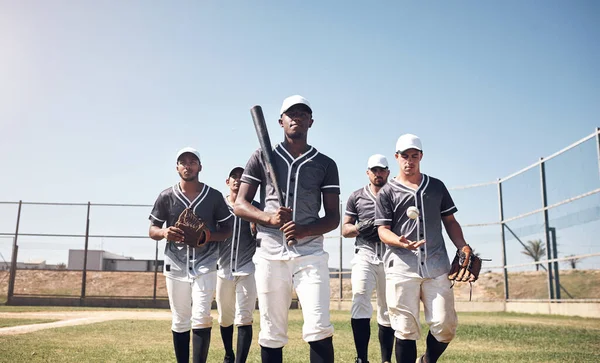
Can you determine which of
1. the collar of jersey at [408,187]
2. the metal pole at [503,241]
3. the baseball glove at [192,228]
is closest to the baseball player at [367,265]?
the collar of jersey at [408,187]

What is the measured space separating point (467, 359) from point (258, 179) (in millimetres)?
4743

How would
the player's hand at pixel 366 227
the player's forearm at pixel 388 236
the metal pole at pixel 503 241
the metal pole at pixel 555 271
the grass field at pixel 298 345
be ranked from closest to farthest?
the player's forearm at pixel 388 236, the player's hand at pixel 366 227, the grass field at pixel 298 345, the metal pole at pixel 555 271, the metal pole at pixel 503 241

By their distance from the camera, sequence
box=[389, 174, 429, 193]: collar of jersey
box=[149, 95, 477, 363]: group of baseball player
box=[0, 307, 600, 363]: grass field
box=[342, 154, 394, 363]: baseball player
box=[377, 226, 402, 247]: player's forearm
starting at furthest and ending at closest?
box=[0, 307, 600, 363]: grass field
box=[342, 154, 394, 363]: baseball player
box=[389, 174, 429, 193]: collar of jersey
box=[377, 226, 402, 247]: player's forearm
box=[149, 95, 477, 363]: group of baseball player

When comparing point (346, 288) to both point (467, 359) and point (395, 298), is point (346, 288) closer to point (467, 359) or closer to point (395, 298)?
point (467, 359)

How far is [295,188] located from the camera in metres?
4.95

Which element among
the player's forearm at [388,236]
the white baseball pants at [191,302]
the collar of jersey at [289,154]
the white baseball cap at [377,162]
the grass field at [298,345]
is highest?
the white baseball cap at [377,162]

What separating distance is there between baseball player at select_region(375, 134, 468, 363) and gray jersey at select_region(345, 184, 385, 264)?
6.56 feet

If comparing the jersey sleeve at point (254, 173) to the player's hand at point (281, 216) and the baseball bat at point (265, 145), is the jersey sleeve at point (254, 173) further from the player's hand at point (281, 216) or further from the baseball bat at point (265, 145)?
the player's hand at point (281, 216)

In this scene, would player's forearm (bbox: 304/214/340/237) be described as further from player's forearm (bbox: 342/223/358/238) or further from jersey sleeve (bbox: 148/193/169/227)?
player's forearm (bbox: 342/223/358/238)

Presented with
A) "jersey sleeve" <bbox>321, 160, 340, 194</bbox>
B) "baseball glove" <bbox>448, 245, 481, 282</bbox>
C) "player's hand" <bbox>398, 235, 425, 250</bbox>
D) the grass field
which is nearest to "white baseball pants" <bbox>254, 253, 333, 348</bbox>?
"jersey sleeve" <bbox>321, 160, 340, 194</bbox>

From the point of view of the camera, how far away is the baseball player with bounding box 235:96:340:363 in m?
4.68

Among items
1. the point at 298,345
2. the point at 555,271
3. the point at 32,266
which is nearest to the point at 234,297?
the point at 298,345

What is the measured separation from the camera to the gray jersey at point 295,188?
484 cm

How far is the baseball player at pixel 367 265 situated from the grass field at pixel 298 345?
0.77 metres
